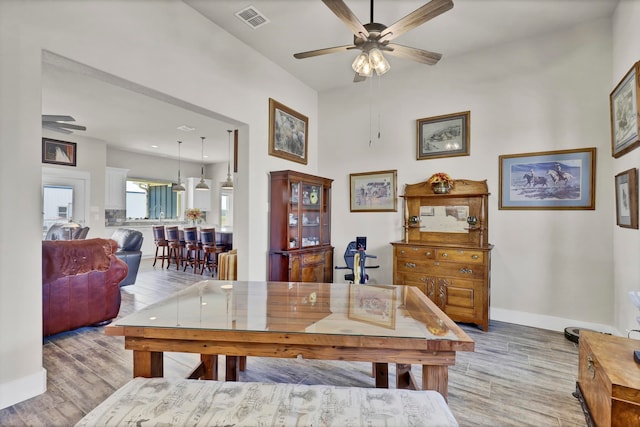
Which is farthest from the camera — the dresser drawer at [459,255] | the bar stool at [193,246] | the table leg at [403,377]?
the bar stool at [193,246]

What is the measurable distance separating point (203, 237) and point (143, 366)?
16.1 ft

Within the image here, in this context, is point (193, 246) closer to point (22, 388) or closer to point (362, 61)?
point (22, 388)

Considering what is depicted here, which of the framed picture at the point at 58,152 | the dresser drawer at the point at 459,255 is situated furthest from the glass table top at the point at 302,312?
the framed picture at the point at 58,152

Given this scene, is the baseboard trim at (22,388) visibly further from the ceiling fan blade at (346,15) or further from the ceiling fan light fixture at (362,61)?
the ceiling fan light fixture at (362,61)

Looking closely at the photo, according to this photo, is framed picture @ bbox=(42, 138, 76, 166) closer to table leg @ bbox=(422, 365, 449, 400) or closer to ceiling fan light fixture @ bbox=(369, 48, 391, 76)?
ceiling fan light fixture @ bbox=(369, 48, 391, 76)

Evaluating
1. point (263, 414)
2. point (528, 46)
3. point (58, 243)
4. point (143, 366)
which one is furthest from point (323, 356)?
point (528, 46)

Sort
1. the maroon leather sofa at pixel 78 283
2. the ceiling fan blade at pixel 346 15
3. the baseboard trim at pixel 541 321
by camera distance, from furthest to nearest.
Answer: the baseboard trim at pixel 541 321 → the maroon leather sofa at pixel 78 283 → the ceiling fan blade at pixel 346 15

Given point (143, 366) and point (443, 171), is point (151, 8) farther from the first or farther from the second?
point (443, 171)

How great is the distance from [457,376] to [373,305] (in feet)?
3.94

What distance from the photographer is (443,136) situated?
12.6 ft

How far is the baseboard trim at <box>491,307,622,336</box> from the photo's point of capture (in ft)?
9.87

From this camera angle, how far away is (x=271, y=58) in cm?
383

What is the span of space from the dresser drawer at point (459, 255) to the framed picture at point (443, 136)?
126cm

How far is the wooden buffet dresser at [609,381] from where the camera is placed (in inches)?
49.8
